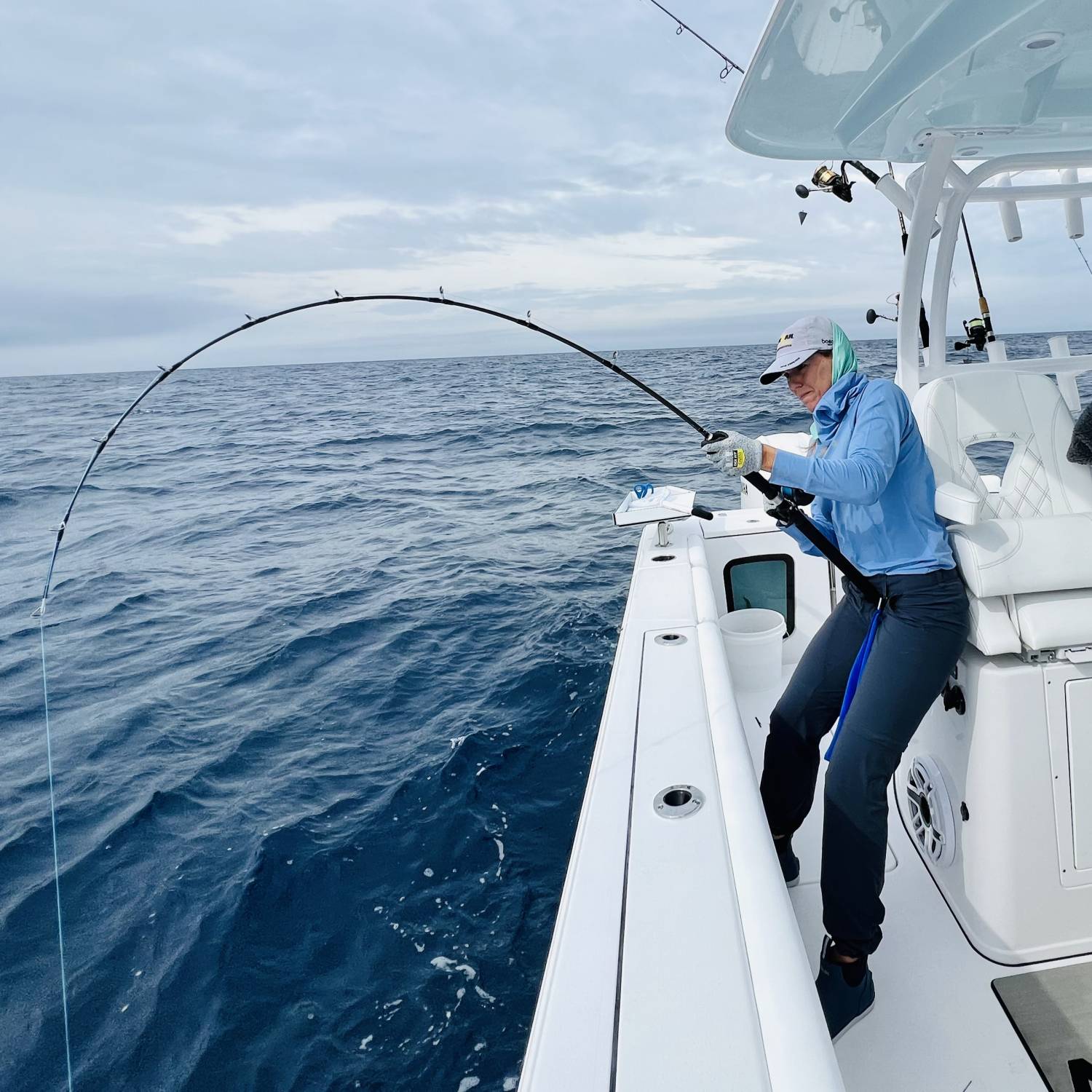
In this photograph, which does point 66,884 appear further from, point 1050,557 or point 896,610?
point 1050,557

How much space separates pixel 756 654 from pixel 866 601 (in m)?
1.49

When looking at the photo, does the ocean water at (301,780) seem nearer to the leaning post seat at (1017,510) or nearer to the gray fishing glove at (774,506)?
the gray fishing glove at (774,506)

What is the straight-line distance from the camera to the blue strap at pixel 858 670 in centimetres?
174

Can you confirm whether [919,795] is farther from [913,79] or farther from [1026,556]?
[913,79]

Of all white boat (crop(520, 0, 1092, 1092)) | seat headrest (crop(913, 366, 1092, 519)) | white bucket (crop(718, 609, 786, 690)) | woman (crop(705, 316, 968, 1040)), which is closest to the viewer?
white boat (crop(520, 0, 1092, 1092))

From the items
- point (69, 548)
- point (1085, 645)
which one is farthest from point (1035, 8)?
point (69, 548)

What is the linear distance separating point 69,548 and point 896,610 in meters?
8.50

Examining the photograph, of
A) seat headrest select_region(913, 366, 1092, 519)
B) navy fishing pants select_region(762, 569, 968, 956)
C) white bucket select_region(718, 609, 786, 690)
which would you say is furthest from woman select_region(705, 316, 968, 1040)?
white bucket select_region(718, 609, 786, 690)

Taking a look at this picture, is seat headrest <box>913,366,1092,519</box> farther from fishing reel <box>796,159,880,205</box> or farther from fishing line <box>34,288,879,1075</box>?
fishing reel <box>796,159,880,205</box>

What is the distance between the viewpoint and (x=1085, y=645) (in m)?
1.70

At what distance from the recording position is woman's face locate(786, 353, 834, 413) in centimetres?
181

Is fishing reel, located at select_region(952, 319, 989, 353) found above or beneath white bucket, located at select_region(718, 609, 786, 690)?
above

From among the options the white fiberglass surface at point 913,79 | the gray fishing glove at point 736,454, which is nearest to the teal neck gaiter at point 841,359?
the gray fishing glove at point 736,454

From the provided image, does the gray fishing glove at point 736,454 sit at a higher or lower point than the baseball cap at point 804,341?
lower
